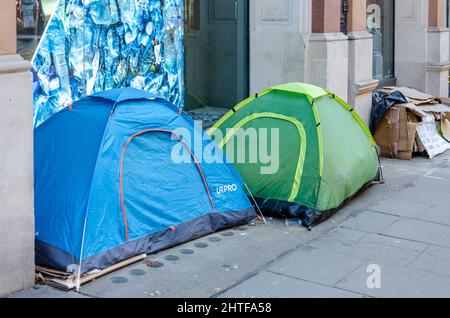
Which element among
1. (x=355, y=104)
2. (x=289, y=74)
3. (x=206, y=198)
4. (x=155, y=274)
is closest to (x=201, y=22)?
(x=289, y=74)

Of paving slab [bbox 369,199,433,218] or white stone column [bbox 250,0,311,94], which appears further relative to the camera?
white stone column [bbox 250,0,311,94]

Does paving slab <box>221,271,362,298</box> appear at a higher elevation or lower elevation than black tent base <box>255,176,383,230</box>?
lower

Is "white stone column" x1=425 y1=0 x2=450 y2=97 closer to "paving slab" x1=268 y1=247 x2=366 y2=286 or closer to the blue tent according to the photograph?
the blue tent

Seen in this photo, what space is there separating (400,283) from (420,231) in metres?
1.75

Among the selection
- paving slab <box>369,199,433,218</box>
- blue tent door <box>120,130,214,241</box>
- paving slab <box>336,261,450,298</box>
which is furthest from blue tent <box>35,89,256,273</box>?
paving slab <box>369,199,433,218</box>

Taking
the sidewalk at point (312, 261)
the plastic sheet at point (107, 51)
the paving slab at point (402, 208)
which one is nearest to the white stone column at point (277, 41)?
the plastic sheet at point (107, 51)

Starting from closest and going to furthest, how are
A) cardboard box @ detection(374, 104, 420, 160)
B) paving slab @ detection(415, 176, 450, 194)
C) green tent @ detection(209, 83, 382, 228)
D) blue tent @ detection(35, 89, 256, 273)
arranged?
blue tent @ detection(35, 89, 256, 273)
green tent @ detection(209, 83, 382, 228)
paving slab @ detection(415, 176, 450, 194)
cardboard box @ detection(374, 104, 420, 160)

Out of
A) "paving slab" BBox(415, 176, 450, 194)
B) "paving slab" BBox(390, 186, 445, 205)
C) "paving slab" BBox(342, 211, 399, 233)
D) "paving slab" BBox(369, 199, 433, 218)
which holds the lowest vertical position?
"paving slab" BBox(342, 211, 399, 233)

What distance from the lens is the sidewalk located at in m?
6.05

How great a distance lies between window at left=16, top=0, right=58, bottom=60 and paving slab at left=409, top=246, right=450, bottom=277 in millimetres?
4550

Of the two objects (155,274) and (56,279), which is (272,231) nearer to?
(155,274)

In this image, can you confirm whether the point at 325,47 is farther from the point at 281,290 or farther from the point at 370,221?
the point at 281,290

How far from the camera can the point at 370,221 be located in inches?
325

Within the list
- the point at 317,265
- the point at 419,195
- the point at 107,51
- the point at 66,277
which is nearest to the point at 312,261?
the point at 317,265
